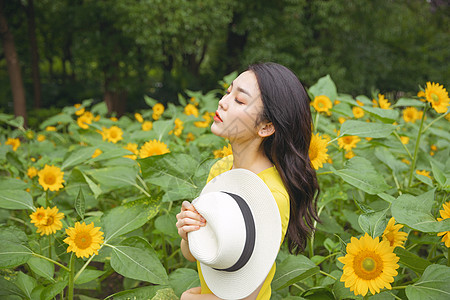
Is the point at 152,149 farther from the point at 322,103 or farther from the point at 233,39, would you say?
the point at 233,39

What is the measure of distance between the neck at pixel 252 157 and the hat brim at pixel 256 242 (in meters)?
0.06

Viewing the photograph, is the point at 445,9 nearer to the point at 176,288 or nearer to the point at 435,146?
the point at 435,146

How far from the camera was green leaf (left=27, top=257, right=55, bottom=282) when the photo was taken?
110cm

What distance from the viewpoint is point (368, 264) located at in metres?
0.85

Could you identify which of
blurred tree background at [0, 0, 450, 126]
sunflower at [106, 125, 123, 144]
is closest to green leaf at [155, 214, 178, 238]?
sunflower at [106, 125, 123, 144]

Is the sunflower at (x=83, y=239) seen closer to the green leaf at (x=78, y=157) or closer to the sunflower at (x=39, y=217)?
the sunflower at (x=39, y=217)

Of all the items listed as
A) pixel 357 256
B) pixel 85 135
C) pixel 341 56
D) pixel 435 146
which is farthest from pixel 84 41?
pixel 357 256

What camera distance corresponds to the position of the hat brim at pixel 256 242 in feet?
2.70

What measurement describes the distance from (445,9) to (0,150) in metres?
10.1

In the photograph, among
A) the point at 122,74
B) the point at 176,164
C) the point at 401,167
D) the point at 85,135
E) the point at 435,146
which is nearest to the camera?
the point at 176,164

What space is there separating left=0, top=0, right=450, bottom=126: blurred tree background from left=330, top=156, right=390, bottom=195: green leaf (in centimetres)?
630

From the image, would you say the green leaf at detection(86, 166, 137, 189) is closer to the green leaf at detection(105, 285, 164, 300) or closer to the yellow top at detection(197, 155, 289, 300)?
the green leaf at detection(105, 285, 164, 300)

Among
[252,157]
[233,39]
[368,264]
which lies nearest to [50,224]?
[252,157]

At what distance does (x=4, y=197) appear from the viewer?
1.23 metres
